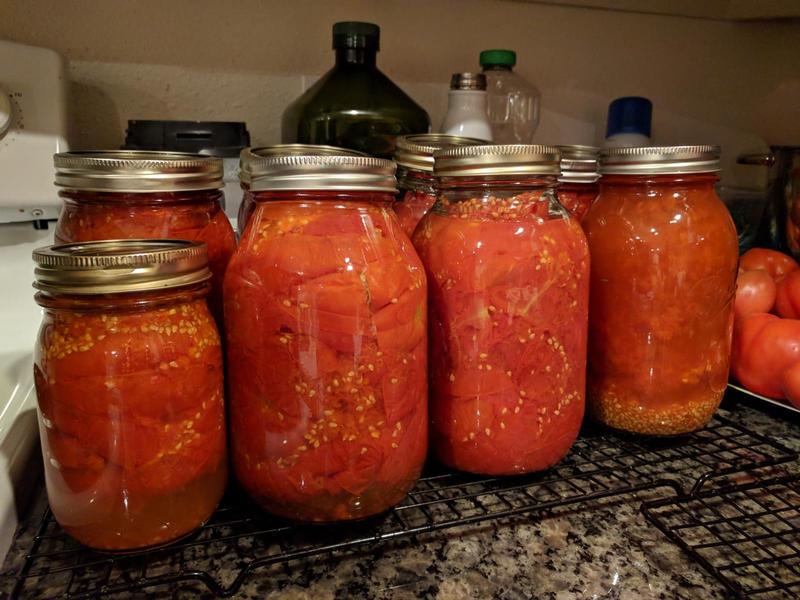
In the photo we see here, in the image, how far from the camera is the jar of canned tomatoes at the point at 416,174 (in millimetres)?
646

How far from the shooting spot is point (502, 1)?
1054 millimetres

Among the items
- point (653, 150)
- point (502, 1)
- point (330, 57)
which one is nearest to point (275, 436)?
point (653, 150)

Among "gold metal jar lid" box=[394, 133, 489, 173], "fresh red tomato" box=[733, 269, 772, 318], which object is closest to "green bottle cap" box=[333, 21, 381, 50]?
"gold metal jar lid" box=[394, 133, 489, 173]

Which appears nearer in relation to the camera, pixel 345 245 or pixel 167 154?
pixel 345 245

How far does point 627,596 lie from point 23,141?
756 mm

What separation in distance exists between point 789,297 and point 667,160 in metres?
0.37

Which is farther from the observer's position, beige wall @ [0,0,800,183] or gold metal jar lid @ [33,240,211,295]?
beige wall @ [0,0,800,183]

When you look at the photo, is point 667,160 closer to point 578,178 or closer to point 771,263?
point 578,178

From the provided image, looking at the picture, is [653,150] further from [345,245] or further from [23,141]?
[23,141]

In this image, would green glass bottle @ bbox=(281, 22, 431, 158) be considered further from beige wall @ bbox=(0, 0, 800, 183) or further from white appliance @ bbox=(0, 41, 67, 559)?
A: white appliance @ bbox=(0, 41, 67, 559)

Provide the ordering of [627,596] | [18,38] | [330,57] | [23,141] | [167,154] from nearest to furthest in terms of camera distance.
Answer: [627,596] → [167,154] → [23,141] → [18,38] → [330,57]

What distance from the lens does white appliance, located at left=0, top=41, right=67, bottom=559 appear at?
0.71 metres

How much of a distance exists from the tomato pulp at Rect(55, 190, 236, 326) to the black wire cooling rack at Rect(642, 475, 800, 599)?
447 mm

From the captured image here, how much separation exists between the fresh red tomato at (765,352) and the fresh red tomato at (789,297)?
4 centimetres
